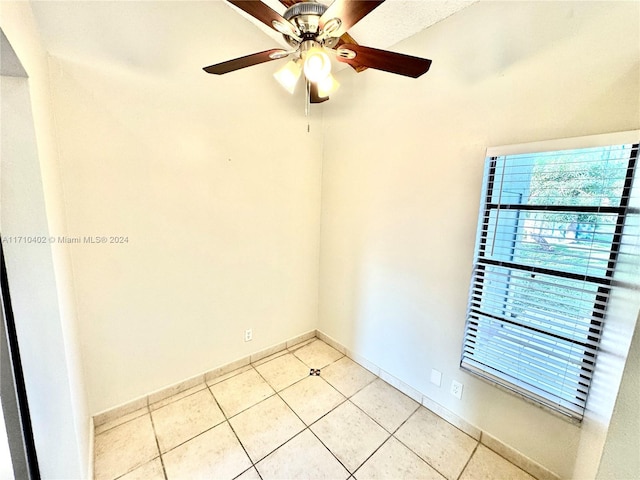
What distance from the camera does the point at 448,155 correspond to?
1673 millimetres

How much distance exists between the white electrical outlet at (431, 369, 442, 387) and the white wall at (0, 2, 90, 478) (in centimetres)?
202

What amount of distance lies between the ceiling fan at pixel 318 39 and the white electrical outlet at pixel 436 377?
187 cm

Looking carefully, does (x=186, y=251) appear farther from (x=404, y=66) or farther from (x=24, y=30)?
(x=404, y=66)

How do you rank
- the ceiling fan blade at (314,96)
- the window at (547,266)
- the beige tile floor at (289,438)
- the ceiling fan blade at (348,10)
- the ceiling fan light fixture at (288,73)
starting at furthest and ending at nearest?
the ceiling fan blade at (314,96), the beige tile floor at (289,438), the ceiling fan light fixture at (288,73), the window at (547,266), the ceiling fan blade at (348,10)

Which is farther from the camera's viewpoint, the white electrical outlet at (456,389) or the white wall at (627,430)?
the white electrical outlet at (456,389)

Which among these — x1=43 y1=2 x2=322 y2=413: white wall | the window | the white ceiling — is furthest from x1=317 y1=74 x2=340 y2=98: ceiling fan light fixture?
the window

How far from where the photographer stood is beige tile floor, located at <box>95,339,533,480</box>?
1460 mm

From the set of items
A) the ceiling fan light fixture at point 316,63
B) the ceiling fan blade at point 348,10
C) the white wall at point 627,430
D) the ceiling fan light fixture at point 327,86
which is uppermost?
the ceiling fan blade at point 348,10

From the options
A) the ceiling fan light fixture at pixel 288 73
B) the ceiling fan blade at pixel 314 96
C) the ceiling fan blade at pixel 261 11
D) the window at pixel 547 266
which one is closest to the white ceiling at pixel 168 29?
the ceiling fan blade at pixel 314 96

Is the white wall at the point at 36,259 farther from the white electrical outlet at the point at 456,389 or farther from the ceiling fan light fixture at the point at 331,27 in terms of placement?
the white electrical outlet at the point at 456,389

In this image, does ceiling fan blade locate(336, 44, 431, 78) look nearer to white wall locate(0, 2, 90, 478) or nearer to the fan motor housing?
the fan motor housing

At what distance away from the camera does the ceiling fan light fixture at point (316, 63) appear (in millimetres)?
1118

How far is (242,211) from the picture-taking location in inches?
84.0

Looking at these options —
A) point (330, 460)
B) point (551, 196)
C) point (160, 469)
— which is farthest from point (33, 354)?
point (551, 196)
